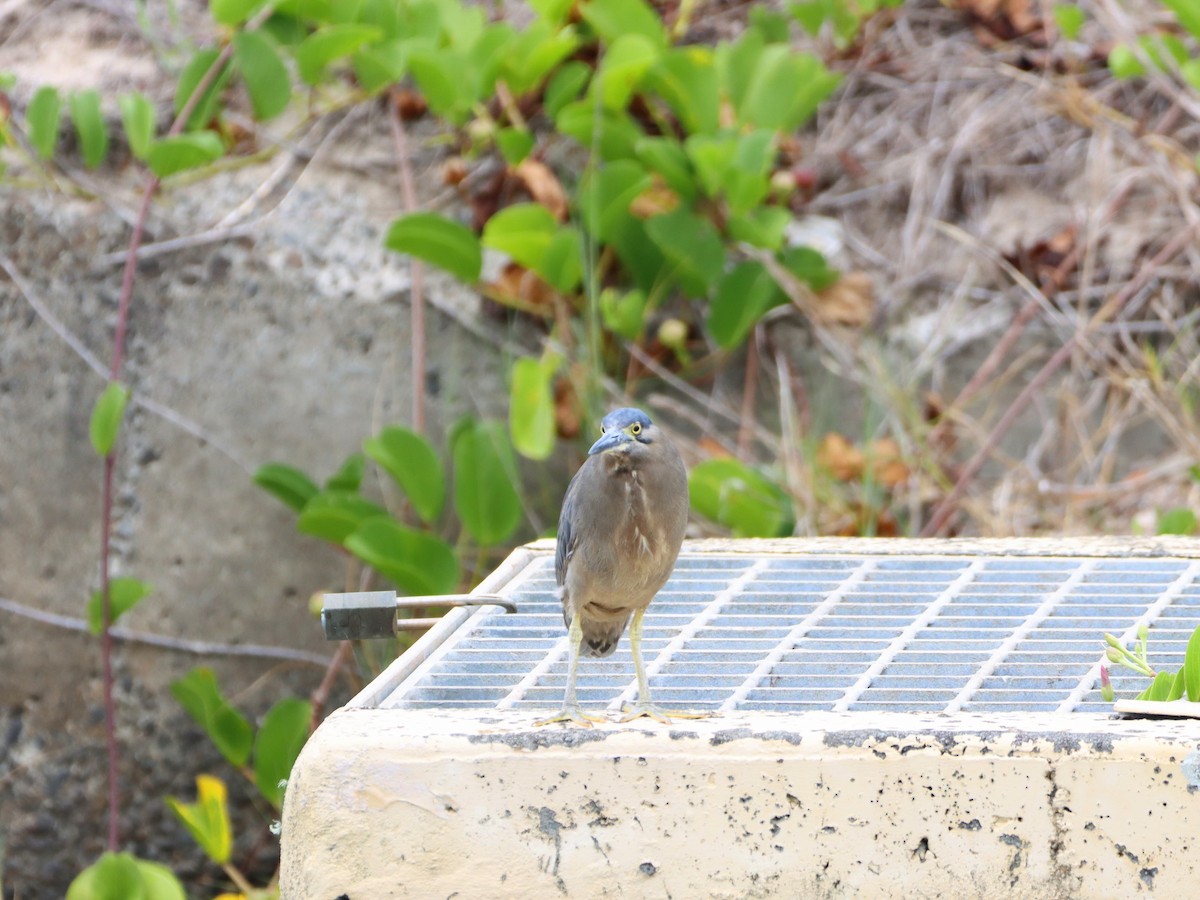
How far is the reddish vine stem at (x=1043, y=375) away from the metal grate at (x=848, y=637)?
1.40 m

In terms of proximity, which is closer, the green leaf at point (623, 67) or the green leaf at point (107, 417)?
the green leaf at point (107, 417)

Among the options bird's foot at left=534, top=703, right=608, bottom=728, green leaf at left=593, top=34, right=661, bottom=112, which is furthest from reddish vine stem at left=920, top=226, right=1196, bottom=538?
bird's foot at left=534, top=703, right=608, bottom=728

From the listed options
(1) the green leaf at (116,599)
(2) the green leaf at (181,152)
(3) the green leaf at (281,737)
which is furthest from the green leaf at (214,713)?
(2) the green leaf at (181,152)

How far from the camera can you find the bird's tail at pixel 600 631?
201cm

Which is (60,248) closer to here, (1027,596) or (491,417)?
(491,417)

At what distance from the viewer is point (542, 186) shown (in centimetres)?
416

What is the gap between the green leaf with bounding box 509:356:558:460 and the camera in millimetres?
3662

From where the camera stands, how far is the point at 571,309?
415cm

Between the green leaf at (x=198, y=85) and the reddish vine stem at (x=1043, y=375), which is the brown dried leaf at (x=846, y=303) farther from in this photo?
the green leaf at (x=198, y=85)

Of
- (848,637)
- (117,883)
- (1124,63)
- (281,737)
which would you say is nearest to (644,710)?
(848,637)

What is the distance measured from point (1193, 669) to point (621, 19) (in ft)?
9.60

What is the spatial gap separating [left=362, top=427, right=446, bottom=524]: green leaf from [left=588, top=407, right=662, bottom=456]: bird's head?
1.84 metres

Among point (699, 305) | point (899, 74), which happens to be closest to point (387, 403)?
point (699, 305)

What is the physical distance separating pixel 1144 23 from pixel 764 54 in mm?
1350
